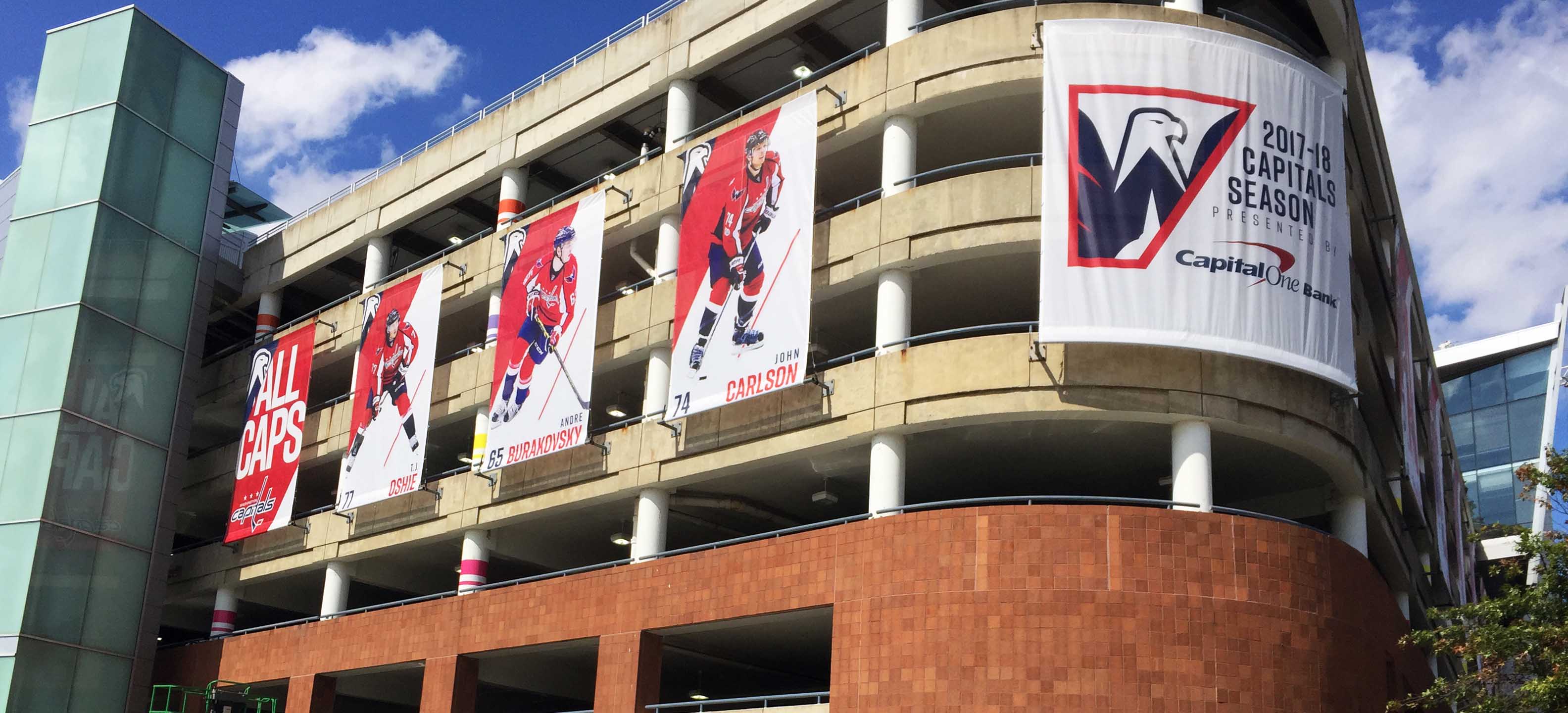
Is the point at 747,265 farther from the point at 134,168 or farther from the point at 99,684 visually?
the point at 99,684

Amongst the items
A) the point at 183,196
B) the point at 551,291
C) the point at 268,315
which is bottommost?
the point at 551,291

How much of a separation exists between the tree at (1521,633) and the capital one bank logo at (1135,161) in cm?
899

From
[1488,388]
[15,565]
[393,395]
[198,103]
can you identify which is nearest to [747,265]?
[393,395]

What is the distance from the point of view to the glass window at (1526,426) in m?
78.2

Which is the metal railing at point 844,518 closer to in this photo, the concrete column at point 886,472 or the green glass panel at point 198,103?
the concrete column at point 886,472

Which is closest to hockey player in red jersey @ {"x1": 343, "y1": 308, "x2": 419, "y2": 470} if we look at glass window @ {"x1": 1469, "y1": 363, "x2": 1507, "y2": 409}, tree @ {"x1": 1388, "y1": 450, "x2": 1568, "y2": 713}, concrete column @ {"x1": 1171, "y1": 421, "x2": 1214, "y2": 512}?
concrete column @ {"x1": 1171, "y1": 421, "x2": 1214, "y2": 512}

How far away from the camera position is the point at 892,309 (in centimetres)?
3344

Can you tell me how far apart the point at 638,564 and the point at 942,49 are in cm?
1442

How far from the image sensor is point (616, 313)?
4056 cm

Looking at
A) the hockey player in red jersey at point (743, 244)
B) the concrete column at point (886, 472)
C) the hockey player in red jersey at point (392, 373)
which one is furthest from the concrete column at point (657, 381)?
the hockey player in red jersey at point (392, 373)

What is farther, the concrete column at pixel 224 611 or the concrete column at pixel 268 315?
the concrete column at pixel 268 315

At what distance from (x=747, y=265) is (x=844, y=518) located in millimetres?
6740

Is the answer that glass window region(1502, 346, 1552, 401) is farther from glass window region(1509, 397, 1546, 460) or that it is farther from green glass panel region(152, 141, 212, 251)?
green glass panel region(152, 141, 212, 251)

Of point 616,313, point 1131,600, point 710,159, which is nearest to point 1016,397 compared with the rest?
point 1131,600
